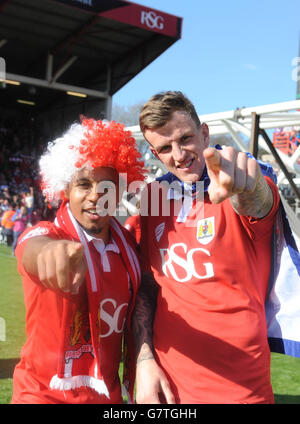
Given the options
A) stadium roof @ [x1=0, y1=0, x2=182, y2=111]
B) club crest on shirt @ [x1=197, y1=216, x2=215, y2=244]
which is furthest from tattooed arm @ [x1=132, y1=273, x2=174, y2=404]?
stadium roof @ [x1=0, y1=0, x2=182, y2=111]

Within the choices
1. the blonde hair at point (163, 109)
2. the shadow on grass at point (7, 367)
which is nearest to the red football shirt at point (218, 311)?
the blonde hair at point (163, 109)

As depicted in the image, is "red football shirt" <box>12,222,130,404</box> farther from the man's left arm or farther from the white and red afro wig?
the man's left arm

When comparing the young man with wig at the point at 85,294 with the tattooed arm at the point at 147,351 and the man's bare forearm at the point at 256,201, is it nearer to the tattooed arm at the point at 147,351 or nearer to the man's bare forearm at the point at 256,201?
the tattooed arm at the point at 147,351

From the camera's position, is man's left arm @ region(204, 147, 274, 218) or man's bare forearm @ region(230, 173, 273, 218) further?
man's bare forearm @ region(230, 173, 273, 218)

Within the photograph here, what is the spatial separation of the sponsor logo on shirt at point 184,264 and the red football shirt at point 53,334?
190mm

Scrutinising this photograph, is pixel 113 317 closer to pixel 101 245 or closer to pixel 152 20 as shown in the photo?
pixel 101 245

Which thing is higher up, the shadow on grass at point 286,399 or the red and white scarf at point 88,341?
the red and white scarf at point 88,341

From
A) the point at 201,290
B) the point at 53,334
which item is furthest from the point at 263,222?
the point at 53,334

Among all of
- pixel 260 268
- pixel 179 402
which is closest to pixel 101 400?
pixel 179 402

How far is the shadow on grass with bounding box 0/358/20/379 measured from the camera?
4.06 meters

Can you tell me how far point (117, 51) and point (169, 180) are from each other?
51.4 ft

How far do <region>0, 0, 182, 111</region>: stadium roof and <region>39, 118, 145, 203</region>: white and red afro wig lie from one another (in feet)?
41.6

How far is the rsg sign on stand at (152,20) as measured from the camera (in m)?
14.4

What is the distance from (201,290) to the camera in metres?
1.62
